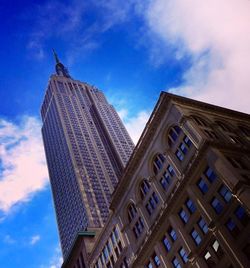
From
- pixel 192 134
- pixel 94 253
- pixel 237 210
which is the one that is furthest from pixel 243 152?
pixel 94 253

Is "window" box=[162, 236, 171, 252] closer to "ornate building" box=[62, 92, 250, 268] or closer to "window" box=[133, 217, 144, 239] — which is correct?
"ornate building" box=[62, 92, 250, 268]

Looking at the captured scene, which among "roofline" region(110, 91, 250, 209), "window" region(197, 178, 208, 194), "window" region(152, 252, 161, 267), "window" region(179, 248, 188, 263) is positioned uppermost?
"roofline" region(110, 91, 250, 209)

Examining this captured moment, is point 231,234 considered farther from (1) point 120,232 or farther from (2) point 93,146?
(2) point 93,146

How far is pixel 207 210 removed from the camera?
41812 mm

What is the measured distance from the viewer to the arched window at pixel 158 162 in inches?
2073

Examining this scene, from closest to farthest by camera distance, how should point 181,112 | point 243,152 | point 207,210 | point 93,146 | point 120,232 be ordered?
1. point 207,210
2. point 243,152
3. point 181,112
4. point 120,232
5. point 93,146

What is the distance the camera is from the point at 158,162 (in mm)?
53719

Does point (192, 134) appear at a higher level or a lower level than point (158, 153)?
lower

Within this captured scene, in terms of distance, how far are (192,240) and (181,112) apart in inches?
659

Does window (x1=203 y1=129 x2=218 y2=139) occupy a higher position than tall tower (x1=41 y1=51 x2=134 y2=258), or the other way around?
tall tower (x1=41 y1=51 x2=134 y2=258)

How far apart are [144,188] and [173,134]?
994 cm

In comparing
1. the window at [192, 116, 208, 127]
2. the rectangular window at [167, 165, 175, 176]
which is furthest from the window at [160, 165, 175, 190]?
the window at [192, 116, 208, 127]

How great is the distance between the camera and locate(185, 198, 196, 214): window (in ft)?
147

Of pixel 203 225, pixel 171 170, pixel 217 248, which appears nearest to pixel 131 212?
pixel 171 170
